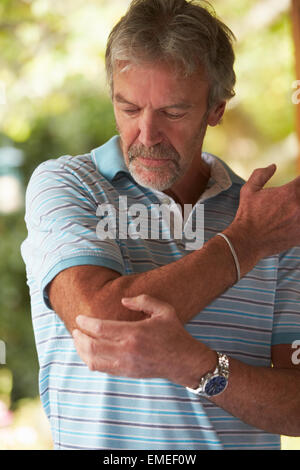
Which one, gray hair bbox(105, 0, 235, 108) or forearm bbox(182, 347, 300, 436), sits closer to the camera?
forearm bbox(182, 347, 300, 436)

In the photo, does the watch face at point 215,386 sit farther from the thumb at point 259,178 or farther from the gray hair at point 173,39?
the gray hair at point 173,39

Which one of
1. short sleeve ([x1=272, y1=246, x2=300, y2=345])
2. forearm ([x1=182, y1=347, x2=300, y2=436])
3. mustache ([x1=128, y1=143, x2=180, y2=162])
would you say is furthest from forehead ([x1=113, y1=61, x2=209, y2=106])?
forearm ([x1=182, y1=347, x2=300, y2=436])

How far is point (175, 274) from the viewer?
1151 millimetres

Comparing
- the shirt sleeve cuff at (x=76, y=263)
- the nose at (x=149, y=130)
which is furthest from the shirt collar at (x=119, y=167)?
the shirt sleeve cuff at (x=76, y=263)

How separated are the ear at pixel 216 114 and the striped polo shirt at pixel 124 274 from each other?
258 millimetres

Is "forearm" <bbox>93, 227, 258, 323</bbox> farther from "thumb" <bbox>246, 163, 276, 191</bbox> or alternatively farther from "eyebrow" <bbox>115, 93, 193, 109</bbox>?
"eyebrow" <bbox>115, 93, 193, 109</bbox>

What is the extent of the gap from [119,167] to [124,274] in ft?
1.03

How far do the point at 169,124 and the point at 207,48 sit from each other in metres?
0.23

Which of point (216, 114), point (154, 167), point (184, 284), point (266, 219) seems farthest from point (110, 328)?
point (216, 114)

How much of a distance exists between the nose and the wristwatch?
53cm

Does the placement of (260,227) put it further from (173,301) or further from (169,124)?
(169,124)

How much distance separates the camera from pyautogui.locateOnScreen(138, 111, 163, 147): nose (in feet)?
4.64

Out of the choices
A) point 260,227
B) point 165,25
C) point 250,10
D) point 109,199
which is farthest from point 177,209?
point 250,10

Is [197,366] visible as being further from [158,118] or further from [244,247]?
[158,118]
